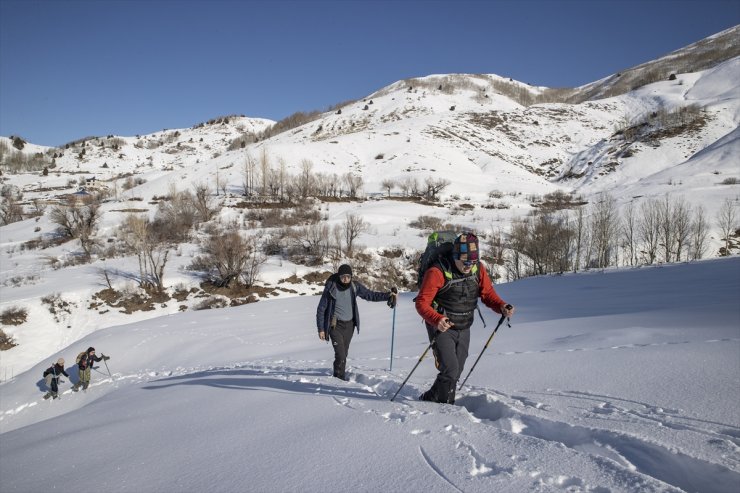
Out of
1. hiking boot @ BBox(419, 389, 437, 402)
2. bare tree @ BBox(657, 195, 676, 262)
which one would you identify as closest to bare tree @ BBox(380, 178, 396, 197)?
bare tree @ BBox(657, 195, 676, 262)

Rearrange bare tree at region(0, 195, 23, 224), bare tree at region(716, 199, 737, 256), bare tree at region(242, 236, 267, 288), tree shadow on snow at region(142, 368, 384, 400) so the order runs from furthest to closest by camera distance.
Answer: bare tree at region(0, 195, 23, 224)
bare tree at region(242, 236, 267, 288)
bare tree at region(716, 199, 737, 256)
tree shadow on snow at region(142, 368, 384, 400)

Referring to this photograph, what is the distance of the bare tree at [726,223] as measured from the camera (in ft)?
83.8

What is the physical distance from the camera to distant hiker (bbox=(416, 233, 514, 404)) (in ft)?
12.9

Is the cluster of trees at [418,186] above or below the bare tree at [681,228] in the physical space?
above

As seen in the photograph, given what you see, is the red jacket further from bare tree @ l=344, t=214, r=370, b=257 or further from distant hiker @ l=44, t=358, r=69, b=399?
bare tree @ l=344, t=214, r=370, b=257

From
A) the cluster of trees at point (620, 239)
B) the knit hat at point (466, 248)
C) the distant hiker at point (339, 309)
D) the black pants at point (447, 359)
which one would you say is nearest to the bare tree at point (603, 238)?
the cluster of trees at point (620, 239)

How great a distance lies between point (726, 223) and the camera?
27.1 metres

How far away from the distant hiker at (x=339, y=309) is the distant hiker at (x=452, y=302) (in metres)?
2.06

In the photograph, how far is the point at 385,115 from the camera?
9869 cm

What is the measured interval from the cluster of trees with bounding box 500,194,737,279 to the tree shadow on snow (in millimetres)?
24078

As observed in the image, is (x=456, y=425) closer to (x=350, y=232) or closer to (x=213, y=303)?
(x=213, y=303)

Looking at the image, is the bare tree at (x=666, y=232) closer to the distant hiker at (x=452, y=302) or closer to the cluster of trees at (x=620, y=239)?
the cluster of trees at (x=620, y=239)

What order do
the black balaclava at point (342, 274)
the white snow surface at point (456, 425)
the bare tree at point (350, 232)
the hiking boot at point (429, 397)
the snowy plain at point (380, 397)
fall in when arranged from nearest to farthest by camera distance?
the white snow surface at point (456, 425), the snowy plain at point (380, 397), the hiking boot at point (429, 397), the black balaclava at point (342, 274), the bare tree at point (350, 232)

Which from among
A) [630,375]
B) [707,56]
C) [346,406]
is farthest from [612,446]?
[707,56]
